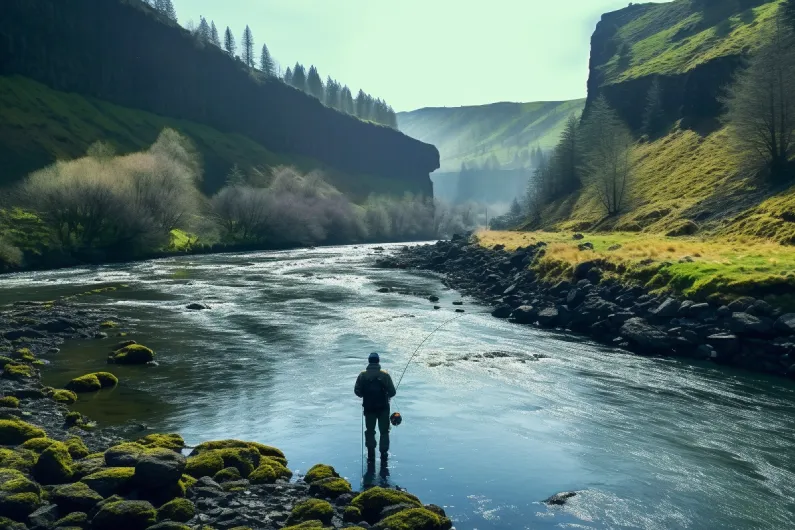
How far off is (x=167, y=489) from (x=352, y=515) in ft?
14.2

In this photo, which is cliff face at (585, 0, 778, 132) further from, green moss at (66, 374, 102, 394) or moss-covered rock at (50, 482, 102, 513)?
moss-covered rock at (50, 482, 102, 513)

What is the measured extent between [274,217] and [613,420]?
104 meters

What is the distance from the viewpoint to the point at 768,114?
63781 millimetres

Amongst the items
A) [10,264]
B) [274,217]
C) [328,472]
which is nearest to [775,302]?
[328,472]

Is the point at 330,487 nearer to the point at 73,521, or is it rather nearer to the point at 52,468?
the point at 73,521

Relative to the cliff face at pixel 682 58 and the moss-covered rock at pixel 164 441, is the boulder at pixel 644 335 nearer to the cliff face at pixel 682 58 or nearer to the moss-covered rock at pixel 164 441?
the moss-covered rock at pixel 164 441

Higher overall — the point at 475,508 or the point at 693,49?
the point at 693,49

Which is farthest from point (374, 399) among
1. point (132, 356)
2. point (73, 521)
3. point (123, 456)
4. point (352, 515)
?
point (132, 356)

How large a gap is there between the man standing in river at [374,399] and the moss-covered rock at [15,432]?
9.40 meters

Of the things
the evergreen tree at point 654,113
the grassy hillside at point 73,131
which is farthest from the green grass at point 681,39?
the grassy hillside at point 73,131

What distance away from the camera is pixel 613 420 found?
21.1 meters

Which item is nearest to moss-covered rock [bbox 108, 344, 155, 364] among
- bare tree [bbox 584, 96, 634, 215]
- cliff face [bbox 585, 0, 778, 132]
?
bare tree [bbox 584, 96, 634, 215]

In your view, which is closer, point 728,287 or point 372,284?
point 728,287

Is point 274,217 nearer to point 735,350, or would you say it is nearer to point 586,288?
point 586,288
